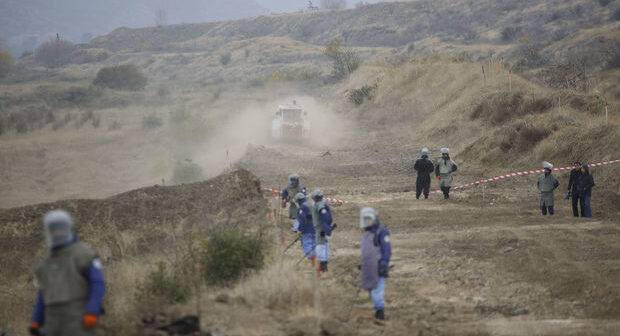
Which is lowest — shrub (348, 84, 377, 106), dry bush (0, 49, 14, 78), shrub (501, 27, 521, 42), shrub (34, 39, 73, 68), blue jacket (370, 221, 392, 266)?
blue jacket (370, 221, 392, 266)

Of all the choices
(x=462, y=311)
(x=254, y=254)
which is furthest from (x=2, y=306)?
(x=462, y=311)

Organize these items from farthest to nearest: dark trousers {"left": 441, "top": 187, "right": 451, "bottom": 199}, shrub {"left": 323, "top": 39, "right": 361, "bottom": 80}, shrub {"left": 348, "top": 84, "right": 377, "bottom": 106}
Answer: shrub {"left": 323, "top": 39, "right": 361, "bottom": 80}, shrub {"left": 348, "top": 84, "right": 377, "bottom": 106}, dark trousers {"left": 441, "top": 187, "right": 451, "bottom": 199}

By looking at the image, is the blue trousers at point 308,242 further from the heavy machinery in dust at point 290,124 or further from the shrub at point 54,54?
the shrub at point 54,54

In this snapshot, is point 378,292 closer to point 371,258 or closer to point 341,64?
point 371,258

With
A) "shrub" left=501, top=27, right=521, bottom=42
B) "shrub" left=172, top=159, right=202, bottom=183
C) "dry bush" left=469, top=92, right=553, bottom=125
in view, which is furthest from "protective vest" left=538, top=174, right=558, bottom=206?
"shrub" left=501, top=27, right=521, bottom=42

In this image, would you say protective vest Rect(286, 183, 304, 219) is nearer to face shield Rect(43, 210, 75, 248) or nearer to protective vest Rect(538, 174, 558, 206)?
protective vest Rect(538, 174, 558, 206)

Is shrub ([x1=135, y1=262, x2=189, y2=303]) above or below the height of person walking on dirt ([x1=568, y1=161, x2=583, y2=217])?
below

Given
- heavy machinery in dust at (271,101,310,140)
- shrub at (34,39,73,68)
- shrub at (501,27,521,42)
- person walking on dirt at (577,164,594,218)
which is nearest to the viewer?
person walking on dirt at (577,164,594,218)

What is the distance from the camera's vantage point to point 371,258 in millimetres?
7758

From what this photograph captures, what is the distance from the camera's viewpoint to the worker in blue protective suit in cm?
1076

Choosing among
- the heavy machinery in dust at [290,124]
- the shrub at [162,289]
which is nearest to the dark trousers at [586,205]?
the shrub at [162,289]

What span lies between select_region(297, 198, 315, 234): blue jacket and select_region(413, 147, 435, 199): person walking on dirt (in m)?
7.03

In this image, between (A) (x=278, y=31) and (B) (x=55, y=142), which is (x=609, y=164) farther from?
(A) (x=278, y=31)

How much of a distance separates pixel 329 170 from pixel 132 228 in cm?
1251
